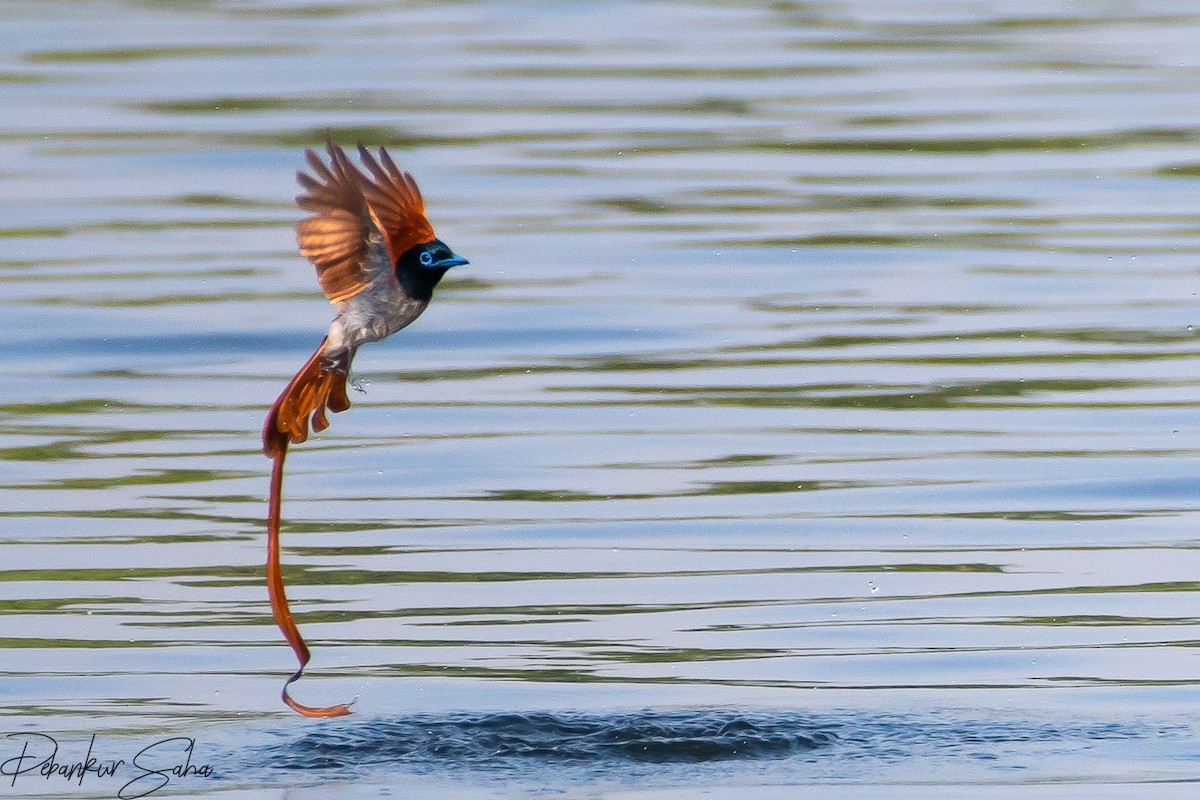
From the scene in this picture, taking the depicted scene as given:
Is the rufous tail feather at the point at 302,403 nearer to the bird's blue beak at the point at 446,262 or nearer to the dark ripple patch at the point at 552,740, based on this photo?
the bird's blue beak at the point at 446,262

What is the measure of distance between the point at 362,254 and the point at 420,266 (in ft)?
0.43

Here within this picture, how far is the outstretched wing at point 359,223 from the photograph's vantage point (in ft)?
17.4

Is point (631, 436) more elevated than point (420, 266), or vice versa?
point (420, 266)

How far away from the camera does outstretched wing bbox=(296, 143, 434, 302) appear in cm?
Result: 532

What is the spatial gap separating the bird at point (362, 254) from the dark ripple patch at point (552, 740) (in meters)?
1.07

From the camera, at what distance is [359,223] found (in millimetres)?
5316

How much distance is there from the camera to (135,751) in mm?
6230

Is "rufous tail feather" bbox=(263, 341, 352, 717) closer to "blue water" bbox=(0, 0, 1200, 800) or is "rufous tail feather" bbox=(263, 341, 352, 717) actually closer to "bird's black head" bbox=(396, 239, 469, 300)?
"bird's black head" bbox=(396, 239, 469, 300)

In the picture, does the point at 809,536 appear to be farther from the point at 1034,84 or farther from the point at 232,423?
the point at 1034,84

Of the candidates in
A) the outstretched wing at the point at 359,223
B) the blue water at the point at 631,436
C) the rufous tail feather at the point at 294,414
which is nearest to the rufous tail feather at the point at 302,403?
the rufous tail feather at the point at 294,414

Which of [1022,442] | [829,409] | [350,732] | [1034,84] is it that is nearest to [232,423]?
[829,409]

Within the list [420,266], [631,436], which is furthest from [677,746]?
[631,436]

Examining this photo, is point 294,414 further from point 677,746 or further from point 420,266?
point 677,746

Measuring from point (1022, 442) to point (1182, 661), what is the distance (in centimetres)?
269
